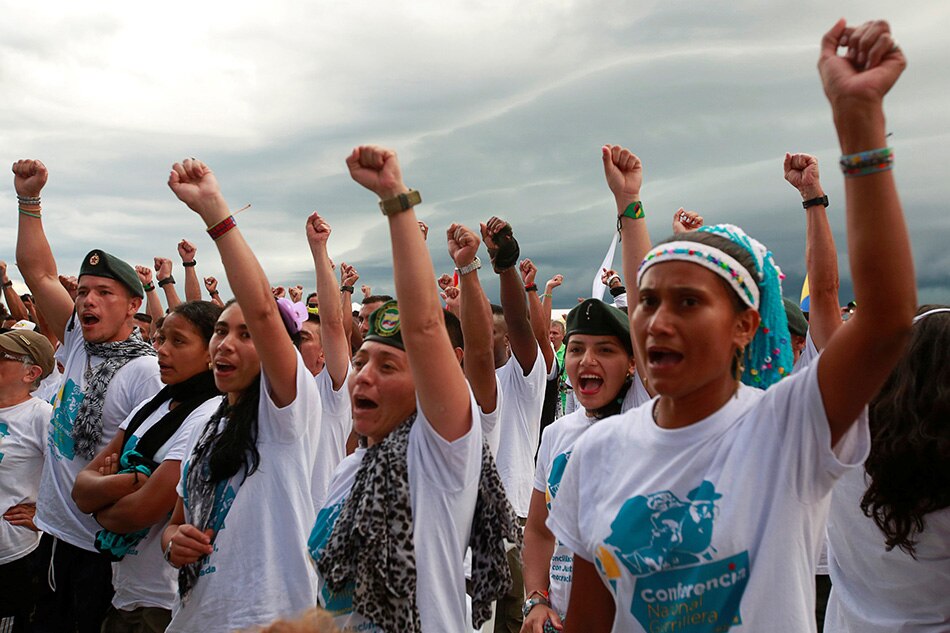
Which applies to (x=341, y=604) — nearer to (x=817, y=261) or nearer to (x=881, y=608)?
(x=881, y=608)

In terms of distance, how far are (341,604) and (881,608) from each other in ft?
6.04

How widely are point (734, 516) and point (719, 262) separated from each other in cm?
64

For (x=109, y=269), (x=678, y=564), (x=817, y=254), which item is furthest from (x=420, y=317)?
(x=109, y=269)

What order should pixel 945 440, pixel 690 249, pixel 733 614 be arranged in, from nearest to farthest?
pixel 733 614 → pixel 690 249 → pixel 945 440

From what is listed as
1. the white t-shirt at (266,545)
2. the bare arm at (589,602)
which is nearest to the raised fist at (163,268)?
the white t-shirt at (266,545)

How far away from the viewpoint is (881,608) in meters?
2.79

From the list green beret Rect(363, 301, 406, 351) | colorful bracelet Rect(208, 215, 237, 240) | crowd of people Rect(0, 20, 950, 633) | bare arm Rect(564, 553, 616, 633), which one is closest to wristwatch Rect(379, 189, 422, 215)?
crowd of people Rect(0, 20, 950, 633)

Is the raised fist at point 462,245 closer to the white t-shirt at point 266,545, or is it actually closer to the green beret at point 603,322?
the green beret at point 603,322

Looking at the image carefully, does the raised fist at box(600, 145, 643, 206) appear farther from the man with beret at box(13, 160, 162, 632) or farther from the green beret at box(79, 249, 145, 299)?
the green beret at box(79, 249, 145, 299)

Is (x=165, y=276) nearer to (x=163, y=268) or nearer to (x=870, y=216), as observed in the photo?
(x=163, y=268)

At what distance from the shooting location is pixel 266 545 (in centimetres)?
321

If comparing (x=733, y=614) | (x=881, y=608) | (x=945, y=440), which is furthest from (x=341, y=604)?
(x=945, y=440)

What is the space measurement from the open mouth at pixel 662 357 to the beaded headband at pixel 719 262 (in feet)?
0.79

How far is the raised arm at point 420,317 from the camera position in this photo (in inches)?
99.9
